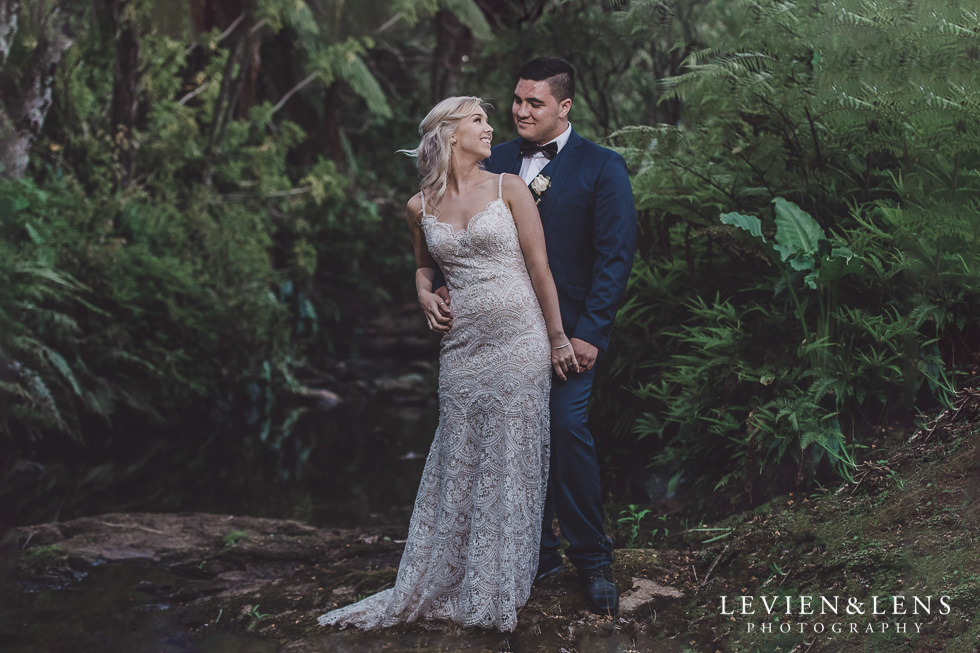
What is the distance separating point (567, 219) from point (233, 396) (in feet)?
29.1

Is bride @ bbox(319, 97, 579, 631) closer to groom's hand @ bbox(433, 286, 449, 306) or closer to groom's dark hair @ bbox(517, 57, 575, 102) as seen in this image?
groom's hand @ bbox(433, 286, 449, 306)

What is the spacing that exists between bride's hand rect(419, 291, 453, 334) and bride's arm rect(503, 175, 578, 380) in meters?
0.38

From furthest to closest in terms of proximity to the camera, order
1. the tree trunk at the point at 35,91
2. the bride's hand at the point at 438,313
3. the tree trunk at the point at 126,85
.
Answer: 1. the tree trunk at the point at 126,85
2. the tree trunk at the point at 35,91
3. the bride's hand at the point at 438,313

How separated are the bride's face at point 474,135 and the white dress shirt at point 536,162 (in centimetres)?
31

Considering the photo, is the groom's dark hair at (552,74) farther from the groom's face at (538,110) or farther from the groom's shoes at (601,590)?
the groom's shoes at (601,590)

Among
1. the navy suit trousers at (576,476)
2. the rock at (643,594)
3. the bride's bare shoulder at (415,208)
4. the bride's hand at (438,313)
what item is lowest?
the rock at (643,594)

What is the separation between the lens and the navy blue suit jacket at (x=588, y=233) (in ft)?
11.3

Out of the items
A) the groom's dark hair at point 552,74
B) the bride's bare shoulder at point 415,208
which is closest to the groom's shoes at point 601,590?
the bride's bare shoulder at point 415,208

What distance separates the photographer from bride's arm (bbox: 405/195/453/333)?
3.52 metres

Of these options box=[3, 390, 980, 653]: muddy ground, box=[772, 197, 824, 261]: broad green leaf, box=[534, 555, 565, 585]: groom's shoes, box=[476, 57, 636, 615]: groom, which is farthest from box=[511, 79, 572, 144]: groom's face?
box=[3, 390, 980, 653]: muddy ground

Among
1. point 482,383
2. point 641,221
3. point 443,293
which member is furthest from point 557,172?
point 641,221

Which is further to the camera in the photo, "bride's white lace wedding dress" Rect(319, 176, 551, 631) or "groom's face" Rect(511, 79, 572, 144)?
"groom's face" Rect(511, 79, 572, 144)

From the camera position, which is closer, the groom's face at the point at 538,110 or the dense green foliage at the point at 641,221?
the groom's face at the point at 538,110

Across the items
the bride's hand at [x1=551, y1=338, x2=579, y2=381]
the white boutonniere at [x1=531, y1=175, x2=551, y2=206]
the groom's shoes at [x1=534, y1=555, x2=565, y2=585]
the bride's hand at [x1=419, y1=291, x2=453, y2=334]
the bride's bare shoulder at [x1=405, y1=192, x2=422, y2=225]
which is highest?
the white boutonniere at [x1=531, y1=175, x2=551, y2=206]
